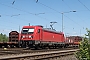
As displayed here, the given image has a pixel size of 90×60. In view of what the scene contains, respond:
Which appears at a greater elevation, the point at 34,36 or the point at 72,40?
the point at 72,40

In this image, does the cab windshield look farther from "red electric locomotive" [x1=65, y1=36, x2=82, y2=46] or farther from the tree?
the tree

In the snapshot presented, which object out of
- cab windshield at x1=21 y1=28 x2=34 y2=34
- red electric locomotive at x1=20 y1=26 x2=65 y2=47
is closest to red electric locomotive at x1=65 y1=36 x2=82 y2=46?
red electric locomotive at x1=20 y1=26 x2=65 y2=47

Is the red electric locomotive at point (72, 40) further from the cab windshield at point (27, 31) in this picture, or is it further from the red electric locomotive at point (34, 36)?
the cab windshield at point (27, 31)

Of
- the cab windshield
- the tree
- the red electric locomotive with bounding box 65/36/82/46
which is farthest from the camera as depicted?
the red electric locomotive with bounding box 65/36/82/46

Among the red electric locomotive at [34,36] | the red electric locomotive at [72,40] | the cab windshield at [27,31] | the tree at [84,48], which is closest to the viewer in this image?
the tree at [84,48]

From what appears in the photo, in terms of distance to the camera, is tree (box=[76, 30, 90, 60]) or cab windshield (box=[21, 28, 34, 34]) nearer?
tree (box=[76, 30, 90, 60])

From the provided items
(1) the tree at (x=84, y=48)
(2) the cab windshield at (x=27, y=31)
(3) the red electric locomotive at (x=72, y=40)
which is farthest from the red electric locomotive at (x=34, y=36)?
(1) the tree at (x=84, y=48)

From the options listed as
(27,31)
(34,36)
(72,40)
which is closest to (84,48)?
(34,36)

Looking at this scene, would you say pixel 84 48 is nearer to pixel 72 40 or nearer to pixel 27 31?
pixel 27 31

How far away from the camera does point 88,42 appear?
9.39m

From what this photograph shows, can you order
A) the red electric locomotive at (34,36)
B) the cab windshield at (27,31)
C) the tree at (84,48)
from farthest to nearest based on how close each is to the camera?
the cab windshield at (27,31)
the red electric locomotive at (34,36)
the tree at (84,48)

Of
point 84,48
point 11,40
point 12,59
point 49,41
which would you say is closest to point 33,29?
point 49,41

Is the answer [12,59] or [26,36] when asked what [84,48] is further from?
[26,36]

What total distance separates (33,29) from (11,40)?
8.60 meters
